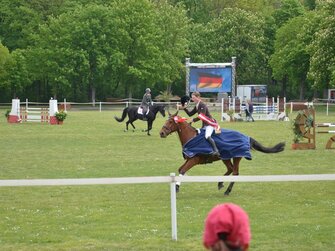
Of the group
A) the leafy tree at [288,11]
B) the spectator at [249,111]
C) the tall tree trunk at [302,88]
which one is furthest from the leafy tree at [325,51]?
the leafy tree at [288,11]

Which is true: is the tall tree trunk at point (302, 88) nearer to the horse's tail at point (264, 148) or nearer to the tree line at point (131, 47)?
the tree line at point (131, 47)

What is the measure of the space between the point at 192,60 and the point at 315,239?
273 ft

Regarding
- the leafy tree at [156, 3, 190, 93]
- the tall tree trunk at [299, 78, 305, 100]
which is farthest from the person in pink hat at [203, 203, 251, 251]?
the leafy tree at [156, 3, 190, 93]

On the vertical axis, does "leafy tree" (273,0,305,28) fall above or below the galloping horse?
above

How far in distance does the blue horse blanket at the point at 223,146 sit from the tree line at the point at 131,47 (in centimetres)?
6007

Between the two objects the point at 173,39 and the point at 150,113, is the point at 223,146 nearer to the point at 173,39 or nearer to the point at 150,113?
the point at 150,113

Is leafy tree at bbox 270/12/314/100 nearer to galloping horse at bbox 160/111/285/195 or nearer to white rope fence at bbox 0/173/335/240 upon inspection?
galloping horse at bbox 160/111/285/195

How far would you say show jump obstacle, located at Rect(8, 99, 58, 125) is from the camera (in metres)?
45.8

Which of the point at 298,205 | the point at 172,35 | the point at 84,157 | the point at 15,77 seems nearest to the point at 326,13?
the point at 172,35

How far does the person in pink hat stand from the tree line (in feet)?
235

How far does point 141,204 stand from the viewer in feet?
46.6

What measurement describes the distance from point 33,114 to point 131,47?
38.7 metres

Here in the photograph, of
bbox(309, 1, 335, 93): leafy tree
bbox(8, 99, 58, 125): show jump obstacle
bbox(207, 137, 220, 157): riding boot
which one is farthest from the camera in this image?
bbox(309, 1, 335, 93): leafy tree

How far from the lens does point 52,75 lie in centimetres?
8175
